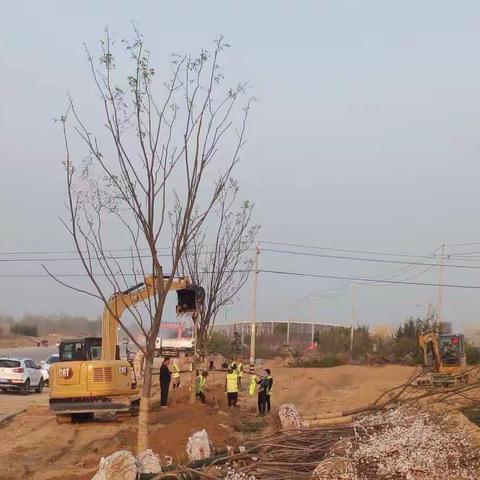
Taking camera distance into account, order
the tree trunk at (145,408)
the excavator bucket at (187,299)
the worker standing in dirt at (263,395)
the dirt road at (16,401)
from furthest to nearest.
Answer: the dirt road at (16,401) < the worker standing in dirt at (263,395) < the excavator bucket at (187,299) < the tree trunk at (145,408)

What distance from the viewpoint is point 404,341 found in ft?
203

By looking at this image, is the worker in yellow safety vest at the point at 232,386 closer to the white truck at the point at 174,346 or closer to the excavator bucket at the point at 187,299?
the excavator bucket at the point at 187,299

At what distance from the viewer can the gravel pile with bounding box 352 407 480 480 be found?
25.8ft

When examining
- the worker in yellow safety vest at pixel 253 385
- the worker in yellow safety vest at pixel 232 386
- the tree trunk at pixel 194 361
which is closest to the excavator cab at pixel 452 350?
the worker in yellow safety vest at pixel 253 385

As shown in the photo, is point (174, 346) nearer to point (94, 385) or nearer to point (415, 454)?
point (94, 385)

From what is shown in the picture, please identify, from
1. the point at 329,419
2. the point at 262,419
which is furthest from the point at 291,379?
the point at 329,419

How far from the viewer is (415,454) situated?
791 cm

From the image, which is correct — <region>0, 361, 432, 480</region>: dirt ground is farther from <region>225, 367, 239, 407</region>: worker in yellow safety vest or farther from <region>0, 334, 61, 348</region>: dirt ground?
<region>0, 334, 61, 348</region>: dirt ground

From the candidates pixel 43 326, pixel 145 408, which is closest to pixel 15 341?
pixel 43 326

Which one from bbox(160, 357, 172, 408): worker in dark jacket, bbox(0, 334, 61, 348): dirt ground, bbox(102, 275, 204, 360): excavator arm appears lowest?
bbox(0, 334, 61, 348): dirt ground

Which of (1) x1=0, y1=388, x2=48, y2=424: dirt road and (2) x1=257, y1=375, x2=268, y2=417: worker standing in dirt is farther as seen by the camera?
(1) x1=0, y1=388, x2=48, y2=424: dirt road

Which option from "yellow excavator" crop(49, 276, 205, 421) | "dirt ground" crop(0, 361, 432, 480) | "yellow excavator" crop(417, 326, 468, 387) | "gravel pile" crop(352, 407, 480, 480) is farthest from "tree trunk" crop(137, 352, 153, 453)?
"yellow excavator" crop(417, 326, 468, 387)

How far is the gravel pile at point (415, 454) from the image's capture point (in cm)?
788

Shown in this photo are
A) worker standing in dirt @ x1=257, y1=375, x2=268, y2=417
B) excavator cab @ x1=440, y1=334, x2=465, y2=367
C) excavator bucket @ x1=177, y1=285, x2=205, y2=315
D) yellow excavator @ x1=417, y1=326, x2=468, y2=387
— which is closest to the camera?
excavator bucket @ x1=177, y1=285, x2=205, y2=315
